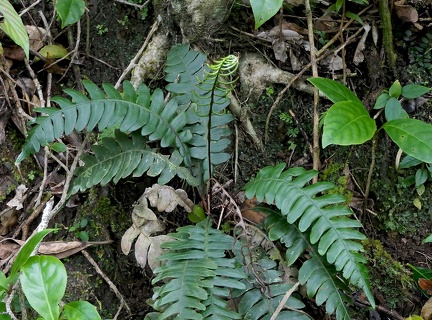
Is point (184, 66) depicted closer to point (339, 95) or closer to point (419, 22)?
point (339, 95)

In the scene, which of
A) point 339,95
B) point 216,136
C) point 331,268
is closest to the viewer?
point 331,268

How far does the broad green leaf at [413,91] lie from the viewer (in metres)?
2.47


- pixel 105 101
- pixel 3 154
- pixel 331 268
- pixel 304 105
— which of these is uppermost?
pixel 105 101

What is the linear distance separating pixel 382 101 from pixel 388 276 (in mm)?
942

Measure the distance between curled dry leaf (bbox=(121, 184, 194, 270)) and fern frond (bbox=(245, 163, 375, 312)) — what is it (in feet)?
1.26

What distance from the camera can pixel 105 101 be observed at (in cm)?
230

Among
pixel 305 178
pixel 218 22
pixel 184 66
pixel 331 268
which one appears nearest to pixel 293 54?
pixel 218 22

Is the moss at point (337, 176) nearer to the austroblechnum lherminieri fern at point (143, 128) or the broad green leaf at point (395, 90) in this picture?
the broad green leaf at point (395, 90)

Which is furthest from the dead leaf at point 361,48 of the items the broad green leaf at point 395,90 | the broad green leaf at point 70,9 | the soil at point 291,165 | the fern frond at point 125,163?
the broad green leaf at point 70,9

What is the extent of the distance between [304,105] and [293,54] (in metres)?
0.32

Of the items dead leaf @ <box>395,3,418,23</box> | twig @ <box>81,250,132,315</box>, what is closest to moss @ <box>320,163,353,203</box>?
dead leaf @ <box>395,3,418,23</box>

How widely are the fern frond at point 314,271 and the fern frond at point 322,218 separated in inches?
1.8

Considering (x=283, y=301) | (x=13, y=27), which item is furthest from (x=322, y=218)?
(x=13, y=27)

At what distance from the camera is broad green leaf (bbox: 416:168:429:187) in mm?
2449
